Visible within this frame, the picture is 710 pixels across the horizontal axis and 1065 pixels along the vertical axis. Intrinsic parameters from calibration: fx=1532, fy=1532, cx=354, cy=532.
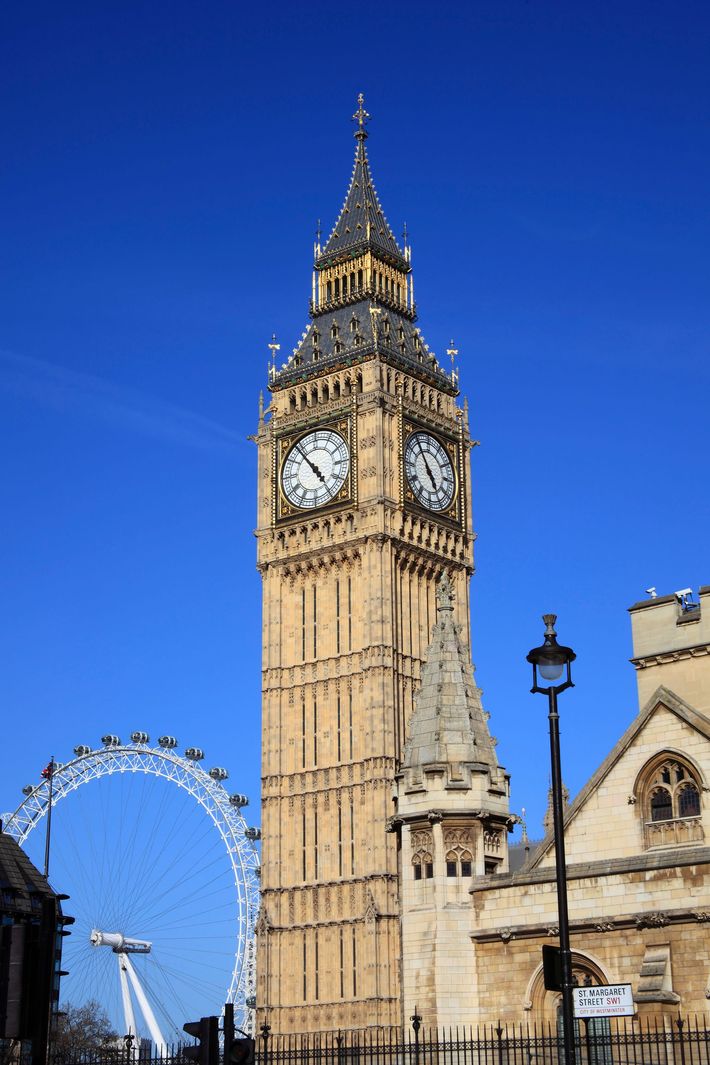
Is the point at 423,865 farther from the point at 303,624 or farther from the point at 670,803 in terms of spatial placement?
the point at 303,624

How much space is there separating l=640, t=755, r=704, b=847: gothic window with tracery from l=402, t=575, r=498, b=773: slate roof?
3.11m

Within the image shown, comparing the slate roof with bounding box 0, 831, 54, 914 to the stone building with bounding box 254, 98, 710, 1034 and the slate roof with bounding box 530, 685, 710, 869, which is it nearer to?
the slate roof with bounding box 530, 685, 710, 869

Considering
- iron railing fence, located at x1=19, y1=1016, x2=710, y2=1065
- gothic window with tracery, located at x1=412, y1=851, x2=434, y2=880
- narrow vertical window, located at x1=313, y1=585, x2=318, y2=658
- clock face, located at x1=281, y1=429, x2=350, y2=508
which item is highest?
clock face, located at x1=281, y1=429, x2=350, y2=508

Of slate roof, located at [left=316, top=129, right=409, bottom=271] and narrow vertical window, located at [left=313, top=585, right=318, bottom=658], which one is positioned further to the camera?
slate roof, located at [left=316, top=129, right=409, bottom=271]

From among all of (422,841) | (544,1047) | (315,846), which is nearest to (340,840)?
(315,846)

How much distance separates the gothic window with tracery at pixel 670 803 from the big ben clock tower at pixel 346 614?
132ft

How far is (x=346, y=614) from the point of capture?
75.6 m

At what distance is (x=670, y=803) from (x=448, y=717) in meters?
4.70

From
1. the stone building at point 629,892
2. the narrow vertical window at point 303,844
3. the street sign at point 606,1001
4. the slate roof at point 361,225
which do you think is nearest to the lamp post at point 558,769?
the street sign at point 606,1001

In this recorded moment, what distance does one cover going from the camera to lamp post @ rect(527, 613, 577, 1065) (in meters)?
19.0

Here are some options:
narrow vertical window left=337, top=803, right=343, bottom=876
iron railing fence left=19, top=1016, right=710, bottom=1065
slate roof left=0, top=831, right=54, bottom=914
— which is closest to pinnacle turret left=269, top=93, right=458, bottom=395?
narrow vertical window left=337, top=803, right=343, bottom=876

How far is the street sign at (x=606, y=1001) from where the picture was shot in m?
19.7

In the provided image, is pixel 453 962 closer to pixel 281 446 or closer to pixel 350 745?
pixel 350 745

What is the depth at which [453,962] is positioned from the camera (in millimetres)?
28422
